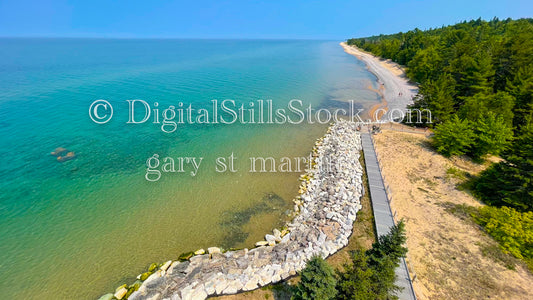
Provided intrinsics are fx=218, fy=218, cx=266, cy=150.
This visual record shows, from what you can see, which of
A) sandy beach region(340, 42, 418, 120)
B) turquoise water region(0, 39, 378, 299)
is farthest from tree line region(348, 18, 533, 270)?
turquoise water region(0, 39, 378, 299)

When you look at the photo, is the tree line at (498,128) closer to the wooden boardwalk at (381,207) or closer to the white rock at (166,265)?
the wooden boardwalk at (381,207)

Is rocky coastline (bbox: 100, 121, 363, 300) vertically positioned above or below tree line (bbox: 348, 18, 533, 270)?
below

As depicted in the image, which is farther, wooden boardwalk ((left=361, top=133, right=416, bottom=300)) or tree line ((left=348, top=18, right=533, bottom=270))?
tree line ((left=348, top=18, right=533, bottom=270))

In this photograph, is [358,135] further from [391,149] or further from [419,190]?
[419,190]

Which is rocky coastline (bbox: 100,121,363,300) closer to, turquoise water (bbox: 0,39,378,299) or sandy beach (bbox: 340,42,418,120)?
turquoise water (bbox: 0,39,378,299)

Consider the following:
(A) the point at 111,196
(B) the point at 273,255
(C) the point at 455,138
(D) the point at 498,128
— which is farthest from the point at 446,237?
(A) the point at 111,196

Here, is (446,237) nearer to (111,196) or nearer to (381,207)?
(381,207)

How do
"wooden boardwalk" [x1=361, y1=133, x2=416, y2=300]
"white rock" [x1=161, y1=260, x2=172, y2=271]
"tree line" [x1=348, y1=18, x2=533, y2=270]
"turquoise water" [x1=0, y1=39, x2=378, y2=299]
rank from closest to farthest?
"wooden boardwalk" [x1=361, y1=133, x2=416, y2=300] → "white rock" [x1=161, y1=260, x2=172, y2=271] → "turquoise water" [x1=0, y1=39, x2=378, y2=299] → "tree line" [x1=348, y1=18, x2=533, y2=270]
